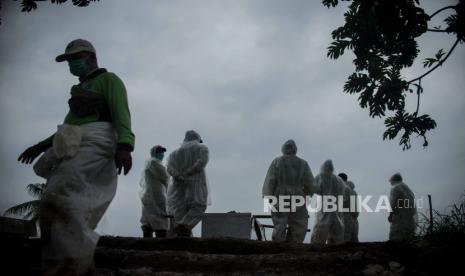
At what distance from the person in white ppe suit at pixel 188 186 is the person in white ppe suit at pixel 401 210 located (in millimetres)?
4662

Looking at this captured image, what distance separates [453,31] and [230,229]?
6.08 meters

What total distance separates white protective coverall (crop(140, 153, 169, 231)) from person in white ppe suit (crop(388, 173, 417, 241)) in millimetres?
5112

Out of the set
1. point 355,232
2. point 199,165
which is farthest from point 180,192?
point 355,232

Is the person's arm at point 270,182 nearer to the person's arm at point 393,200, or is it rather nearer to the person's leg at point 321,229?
the person's leg at point 321,229

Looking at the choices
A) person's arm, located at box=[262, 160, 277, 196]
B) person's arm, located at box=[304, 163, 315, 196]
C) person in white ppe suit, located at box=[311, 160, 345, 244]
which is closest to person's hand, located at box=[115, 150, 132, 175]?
person's arm, located at box=[262, 160, 277, 196]

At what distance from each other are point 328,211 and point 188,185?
3.60 m

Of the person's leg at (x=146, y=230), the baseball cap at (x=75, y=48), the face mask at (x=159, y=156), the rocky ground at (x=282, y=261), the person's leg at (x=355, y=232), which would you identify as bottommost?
the rocky ground at (x=282, y=261)

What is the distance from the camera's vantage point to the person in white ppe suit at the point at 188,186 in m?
10.2

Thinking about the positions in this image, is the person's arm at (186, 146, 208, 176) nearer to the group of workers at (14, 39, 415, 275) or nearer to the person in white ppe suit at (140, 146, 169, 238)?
the person in white ppe suit at (140, 146, 169, 238)

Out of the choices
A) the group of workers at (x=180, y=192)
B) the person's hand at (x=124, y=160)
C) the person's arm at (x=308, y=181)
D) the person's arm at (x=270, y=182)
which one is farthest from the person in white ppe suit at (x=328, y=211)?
the person's hand at (x=124, y=160)

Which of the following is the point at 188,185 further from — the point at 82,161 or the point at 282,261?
the point at 82,161

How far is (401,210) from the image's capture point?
1253cm

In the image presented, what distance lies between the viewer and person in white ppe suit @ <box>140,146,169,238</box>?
444 inches

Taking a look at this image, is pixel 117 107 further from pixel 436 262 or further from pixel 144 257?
pixel 436 262
